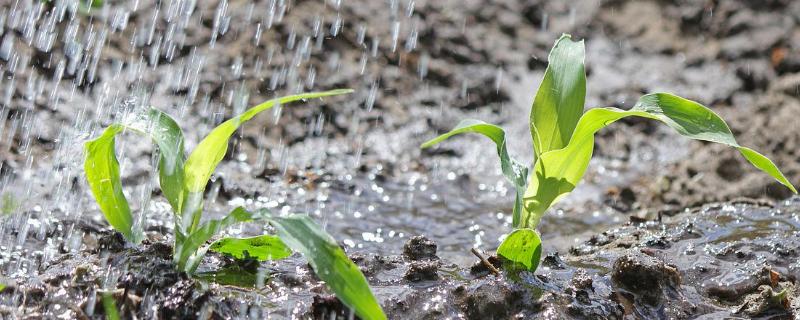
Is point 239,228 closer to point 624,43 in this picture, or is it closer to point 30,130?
point 30,130

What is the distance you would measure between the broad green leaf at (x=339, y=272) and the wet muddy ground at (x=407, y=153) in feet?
0.67

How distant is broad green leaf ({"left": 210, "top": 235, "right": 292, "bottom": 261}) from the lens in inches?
82.7

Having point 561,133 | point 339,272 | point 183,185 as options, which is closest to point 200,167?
point 183,185

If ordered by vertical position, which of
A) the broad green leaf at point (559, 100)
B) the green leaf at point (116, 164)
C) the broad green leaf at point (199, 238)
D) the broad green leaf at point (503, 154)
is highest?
the broad green leaf at point (559, 100)

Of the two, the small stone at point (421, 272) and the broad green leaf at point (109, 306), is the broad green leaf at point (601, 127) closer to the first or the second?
the small stone at point (421, 272)

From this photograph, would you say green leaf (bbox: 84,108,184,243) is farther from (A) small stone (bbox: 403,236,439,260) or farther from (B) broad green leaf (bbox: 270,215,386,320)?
(A) small stone (bbox: 403,236,439,260)

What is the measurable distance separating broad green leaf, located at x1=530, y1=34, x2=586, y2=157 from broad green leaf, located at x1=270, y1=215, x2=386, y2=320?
705mm

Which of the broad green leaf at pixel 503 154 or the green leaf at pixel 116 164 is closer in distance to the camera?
the green leaf at pixel 116 164

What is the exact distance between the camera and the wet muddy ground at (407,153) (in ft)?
6.93

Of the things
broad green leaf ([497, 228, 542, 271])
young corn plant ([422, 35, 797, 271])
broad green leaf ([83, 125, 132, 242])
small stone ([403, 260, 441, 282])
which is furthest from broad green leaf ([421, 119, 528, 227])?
broad green leaf ([83, 125, 132, 242])

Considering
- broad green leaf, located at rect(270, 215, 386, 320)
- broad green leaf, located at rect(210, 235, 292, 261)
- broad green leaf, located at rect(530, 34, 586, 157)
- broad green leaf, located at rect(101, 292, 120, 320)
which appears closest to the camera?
broad green leaf, located at rect(270, 215, 386, 320)

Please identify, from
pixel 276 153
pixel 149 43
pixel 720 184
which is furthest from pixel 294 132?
pixel 720 184

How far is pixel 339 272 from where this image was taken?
5.75ft

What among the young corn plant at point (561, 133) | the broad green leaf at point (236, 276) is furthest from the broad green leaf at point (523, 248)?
the broad green leaf at point (236, 276)
